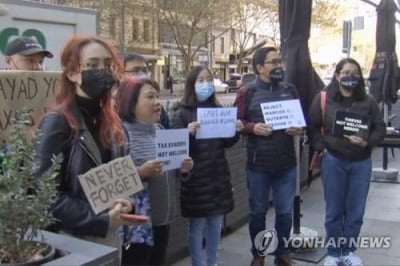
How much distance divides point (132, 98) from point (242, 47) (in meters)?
52.8

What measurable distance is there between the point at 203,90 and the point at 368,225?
3123 millimetres

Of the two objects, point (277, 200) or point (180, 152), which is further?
point (277, 200)

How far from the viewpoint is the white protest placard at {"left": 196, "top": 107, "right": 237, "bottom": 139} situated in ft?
13.1

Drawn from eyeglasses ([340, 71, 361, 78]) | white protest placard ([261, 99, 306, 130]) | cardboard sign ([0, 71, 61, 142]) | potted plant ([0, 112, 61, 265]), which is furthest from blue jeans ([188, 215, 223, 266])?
potted plant ([0, 112, 61, 265])

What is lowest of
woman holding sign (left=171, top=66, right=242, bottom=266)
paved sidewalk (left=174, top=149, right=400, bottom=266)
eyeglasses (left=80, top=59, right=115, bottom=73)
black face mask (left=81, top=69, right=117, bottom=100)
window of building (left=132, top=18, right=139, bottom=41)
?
paved sidewalk (left=174, top=149, right=400, bottom=266)

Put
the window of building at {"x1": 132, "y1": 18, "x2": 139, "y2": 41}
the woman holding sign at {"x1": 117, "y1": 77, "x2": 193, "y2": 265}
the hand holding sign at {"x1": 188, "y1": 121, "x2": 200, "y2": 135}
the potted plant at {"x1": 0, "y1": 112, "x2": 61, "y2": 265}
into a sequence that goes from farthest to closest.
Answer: the window of building at {"x1": 132, "y1": 18, "x2": 139, "y2": 41}
the hand holding sign at {"x1": 188, "y1": 121, "x2": 200, "y2": 135}
the woman holding sign at {"x1": 117, "y1": 77, "x2": 193, "y2": 265}
the potted plant at {"x1": 0, "y1": 112, "x2": 61, "y2": 265}

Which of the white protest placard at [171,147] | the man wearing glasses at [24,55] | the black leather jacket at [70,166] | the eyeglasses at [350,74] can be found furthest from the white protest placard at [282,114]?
the black leather jacket at [70,166]

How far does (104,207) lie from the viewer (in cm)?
230

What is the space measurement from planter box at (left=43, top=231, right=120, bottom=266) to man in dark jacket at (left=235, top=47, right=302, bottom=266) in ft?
8.06

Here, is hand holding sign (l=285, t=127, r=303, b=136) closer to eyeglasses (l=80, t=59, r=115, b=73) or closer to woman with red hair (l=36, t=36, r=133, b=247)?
woman with red hair (l=36, t=36, r=133, b=247)

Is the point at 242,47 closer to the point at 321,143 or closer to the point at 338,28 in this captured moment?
the point at 338,28

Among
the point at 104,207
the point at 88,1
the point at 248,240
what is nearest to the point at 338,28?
the point at 88,1

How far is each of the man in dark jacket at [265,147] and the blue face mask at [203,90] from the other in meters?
0.48

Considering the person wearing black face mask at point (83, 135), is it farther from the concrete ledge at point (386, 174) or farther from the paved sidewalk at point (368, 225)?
the concrete ledge at point (386, 174)
